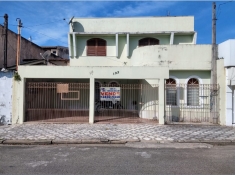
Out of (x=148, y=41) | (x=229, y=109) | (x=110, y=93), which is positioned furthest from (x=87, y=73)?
(x=229, y=109)

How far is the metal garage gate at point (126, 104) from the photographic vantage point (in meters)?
11.2

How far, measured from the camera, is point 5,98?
1041 centimetres

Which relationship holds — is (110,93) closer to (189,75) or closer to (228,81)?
(189,75)

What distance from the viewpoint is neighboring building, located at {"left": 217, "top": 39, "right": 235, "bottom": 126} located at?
34.3 feet

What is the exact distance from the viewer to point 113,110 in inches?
484

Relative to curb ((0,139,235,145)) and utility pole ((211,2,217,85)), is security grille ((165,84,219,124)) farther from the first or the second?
curb ((0,139,235,145))

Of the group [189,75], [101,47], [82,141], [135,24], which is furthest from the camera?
[101,47]

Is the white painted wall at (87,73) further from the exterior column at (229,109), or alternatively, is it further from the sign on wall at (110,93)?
the exterior column at (229,109)

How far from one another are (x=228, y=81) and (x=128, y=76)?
5.46 metres

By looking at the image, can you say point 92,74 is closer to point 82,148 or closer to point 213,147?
point 82,148

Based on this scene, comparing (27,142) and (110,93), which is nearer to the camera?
(27,142)

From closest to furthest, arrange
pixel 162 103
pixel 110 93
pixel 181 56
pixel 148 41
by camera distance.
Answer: pixel 162 103 → pixel 110 93 → pixel 181 56 → pixel 148 41

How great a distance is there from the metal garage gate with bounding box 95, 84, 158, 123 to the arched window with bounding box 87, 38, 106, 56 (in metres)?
3.89

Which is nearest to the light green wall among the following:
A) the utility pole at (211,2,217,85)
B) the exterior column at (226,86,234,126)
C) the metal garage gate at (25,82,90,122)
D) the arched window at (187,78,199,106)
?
the arched window at (187,78,199,106)
